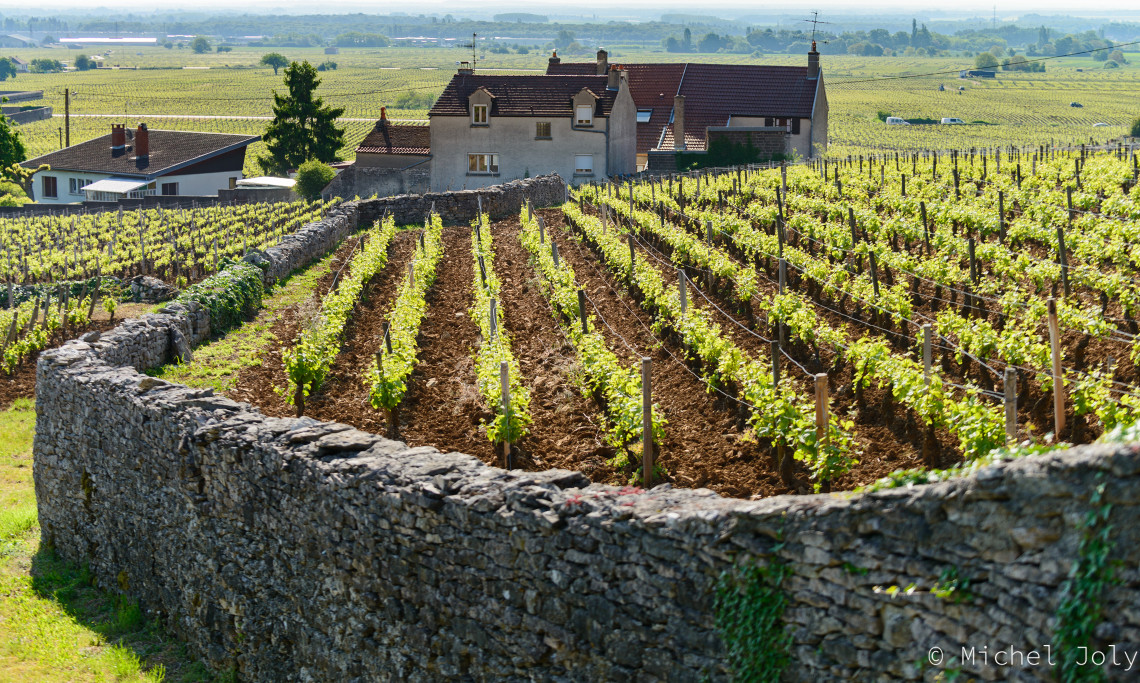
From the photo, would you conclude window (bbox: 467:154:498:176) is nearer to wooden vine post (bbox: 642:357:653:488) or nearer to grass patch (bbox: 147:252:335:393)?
grass patch (bbox: 147:252:335:393)

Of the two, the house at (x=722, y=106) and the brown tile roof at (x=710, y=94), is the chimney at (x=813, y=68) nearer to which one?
the house at (x=722, y=106)

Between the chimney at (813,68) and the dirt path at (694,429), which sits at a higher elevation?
the chimney at (813,68)

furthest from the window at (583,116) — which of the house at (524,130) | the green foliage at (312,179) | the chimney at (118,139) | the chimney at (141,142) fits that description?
the chimney at (118,139)

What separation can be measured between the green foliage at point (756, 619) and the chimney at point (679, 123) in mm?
54683

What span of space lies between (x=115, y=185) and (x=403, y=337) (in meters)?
59.3

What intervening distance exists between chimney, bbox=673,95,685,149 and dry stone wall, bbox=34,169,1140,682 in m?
48.6

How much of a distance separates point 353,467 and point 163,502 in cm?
410

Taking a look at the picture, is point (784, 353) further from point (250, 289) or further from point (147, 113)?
point (147, 113)

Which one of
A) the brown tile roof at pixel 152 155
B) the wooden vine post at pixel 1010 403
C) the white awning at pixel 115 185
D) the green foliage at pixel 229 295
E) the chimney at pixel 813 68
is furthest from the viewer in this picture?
the brown tile roof at pixel 152 155

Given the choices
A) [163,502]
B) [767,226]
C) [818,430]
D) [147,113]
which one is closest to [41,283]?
[767,226]

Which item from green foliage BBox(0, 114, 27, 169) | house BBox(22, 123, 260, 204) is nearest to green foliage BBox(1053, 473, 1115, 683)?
house BBox(22, 123, 260, 204)

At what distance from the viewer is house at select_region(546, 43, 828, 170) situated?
2331 inches

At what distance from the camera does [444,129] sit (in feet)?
180

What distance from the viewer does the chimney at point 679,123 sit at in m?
61.0
